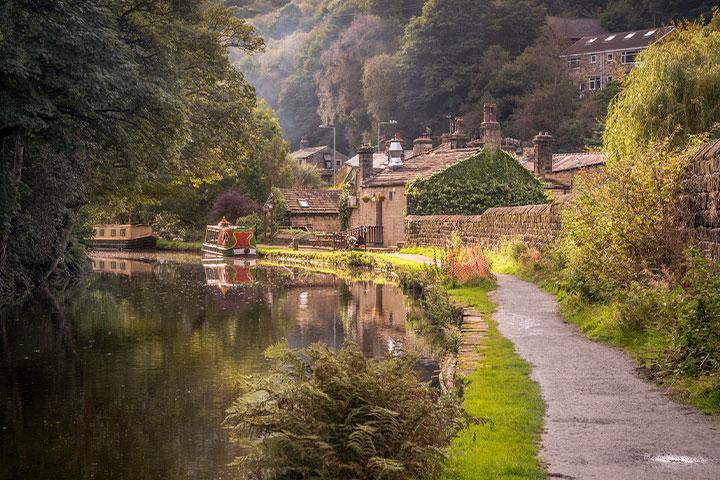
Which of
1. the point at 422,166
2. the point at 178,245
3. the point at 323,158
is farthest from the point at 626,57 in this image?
the point at 422,166

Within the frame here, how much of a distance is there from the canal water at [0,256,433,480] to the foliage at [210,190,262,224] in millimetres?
29593

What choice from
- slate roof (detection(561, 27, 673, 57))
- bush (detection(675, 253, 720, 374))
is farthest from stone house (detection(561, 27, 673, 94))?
bush (detection(675, 253, 720, 374))

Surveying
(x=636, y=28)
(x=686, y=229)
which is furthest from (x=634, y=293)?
(x=636, y=28)

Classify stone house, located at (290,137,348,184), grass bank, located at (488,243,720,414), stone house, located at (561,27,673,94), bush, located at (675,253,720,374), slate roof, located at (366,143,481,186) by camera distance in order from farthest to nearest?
stone house, located at (290,137,348,184), stone house, located at (561,27,673,94), slate roof, located at (366,143,481,186), bush, located at (675,253,720,374), grass bank, located at (488,243,720,414)

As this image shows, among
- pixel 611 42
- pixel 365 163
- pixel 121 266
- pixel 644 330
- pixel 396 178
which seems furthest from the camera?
pixel 611 42

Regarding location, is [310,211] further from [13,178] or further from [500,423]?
[500,423]

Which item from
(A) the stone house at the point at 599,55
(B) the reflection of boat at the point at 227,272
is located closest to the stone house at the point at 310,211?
(B) the reflection of boat at the point at 227,272

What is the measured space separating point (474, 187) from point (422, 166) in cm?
413

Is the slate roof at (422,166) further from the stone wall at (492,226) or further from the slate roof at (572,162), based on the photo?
the slate roof at (572,162)

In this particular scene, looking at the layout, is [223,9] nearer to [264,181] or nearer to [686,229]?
[686,229]

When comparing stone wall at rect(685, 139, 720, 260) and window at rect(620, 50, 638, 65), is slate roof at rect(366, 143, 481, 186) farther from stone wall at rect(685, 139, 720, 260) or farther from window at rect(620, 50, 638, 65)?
window at rect(620, 50, 638, 65)

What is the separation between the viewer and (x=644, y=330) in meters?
13.4

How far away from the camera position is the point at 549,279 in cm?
2223

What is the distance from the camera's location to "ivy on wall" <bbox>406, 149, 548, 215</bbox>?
44.6m
